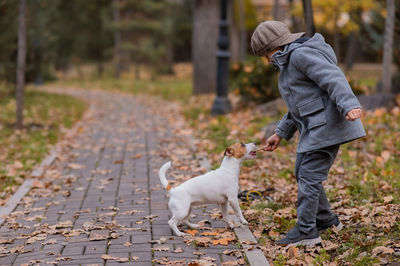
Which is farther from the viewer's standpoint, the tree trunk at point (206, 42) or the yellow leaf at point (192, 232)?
the tree trunk at point (206, 42)

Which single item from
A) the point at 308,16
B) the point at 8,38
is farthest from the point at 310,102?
the point at 8,38

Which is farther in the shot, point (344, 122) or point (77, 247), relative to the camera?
point (77, 247)

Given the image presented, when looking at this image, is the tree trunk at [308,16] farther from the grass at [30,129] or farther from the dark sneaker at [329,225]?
the dark sneaker at [329,225]

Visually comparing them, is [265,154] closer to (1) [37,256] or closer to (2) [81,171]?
(2) [81,171]

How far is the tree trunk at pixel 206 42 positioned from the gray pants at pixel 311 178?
1236 centimetres

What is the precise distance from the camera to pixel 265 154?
8203 mm

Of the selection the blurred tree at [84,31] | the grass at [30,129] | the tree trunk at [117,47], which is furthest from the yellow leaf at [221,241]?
the blurred tree at [84,31]

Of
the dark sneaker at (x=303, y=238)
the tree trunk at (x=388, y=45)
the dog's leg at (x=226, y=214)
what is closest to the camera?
the dark sneaker at (x=303, y=238)

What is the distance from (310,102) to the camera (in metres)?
4.19

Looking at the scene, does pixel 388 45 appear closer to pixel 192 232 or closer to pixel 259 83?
pixel 259 83

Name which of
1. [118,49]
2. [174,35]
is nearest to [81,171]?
[118,49]

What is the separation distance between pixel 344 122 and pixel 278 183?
2.60 metres

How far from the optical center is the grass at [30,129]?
795cm

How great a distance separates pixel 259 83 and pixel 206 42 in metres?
4.94
